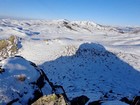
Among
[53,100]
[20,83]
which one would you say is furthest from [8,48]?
[53,100]

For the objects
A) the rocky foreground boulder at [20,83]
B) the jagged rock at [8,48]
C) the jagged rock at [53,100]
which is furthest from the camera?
the jagged rock at [8,48]

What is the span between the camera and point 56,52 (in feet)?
147

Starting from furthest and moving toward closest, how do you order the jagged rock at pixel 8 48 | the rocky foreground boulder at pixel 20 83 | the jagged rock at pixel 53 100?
the jagged rock at pixel 8 48
the rocky foreground boulder at pixel 20 83
the jagged rock at pixel 53 100

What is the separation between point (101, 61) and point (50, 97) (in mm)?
29083

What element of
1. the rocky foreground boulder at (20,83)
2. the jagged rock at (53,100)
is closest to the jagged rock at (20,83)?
the rocky foreground boulder at (20,83)

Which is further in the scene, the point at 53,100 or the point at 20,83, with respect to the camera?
the point at 20,83

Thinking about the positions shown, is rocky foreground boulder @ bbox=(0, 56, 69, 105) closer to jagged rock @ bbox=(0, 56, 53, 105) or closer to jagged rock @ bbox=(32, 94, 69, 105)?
jagged rock @ bbox=(0, 56, 53, 105)

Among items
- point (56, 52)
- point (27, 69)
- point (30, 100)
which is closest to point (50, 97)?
point (30, 100)

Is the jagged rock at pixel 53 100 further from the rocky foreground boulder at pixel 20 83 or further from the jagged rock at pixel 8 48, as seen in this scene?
the jagged rock at pixel 8 48

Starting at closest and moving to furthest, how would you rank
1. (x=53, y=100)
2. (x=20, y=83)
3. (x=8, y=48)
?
(x=53, y=100) < (x=20, y=83) < (x=8, y=48)

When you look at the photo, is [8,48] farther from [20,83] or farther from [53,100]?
[53,100]

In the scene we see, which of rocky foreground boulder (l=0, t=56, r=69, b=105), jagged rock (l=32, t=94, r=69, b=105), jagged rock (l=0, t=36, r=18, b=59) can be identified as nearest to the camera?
jagged rock (l=32, t=94, r=69, b=105)

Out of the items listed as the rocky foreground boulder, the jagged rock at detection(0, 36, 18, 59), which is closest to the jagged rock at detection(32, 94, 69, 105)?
the rocky foreground boulder

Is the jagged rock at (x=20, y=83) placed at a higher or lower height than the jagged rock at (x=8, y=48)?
higher
